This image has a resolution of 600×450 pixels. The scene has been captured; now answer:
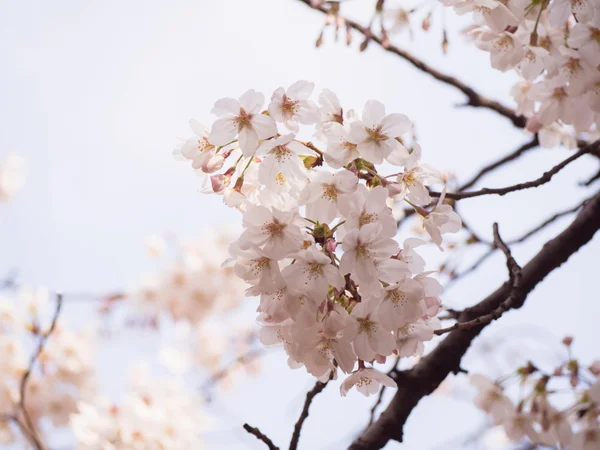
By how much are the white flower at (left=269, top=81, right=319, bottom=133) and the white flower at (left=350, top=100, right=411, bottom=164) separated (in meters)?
0.10

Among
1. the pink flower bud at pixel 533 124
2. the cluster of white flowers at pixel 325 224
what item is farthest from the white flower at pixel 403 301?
the pink flower bud at pixel 533 124

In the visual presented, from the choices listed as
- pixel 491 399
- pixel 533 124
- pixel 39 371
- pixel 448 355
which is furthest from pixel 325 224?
pixel 39 371

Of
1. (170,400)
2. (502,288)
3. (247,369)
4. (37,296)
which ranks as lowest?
(502,288)

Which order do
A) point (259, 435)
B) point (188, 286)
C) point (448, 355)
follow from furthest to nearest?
point (188, 286) < point (448, 355) < point (259, 435)

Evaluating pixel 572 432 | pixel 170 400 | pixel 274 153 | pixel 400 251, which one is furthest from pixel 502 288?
pixel 170 400

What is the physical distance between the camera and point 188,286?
5.18 metres

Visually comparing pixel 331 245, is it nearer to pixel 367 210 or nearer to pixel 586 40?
pixel 367 210

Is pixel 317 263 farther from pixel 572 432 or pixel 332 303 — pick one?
pixel 572 432

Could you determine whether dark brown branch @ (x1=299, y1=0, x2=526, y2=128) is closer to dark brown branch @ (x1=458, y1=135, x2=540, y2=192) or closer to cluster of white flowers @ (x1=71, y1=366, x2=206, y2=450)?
Result: dark brown branch @ (x1=458, y1=135, x2=540, y2=192)

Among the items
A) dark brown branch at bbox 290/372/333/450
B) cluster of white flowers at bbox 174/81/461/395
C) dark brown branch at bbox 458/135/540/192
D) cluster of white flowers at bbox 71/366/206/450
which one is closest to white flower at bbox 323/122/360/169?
cluster of white flowers at bbox 174/81/461/395

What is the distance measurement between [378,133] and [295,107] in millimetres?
163

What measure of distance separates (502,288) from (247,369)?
14.6ft

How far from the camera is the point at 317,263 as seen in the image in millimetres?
907

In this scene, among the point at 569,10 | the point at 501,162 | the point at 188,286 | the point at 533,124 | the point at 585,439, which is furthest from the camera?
the point at 188,286
